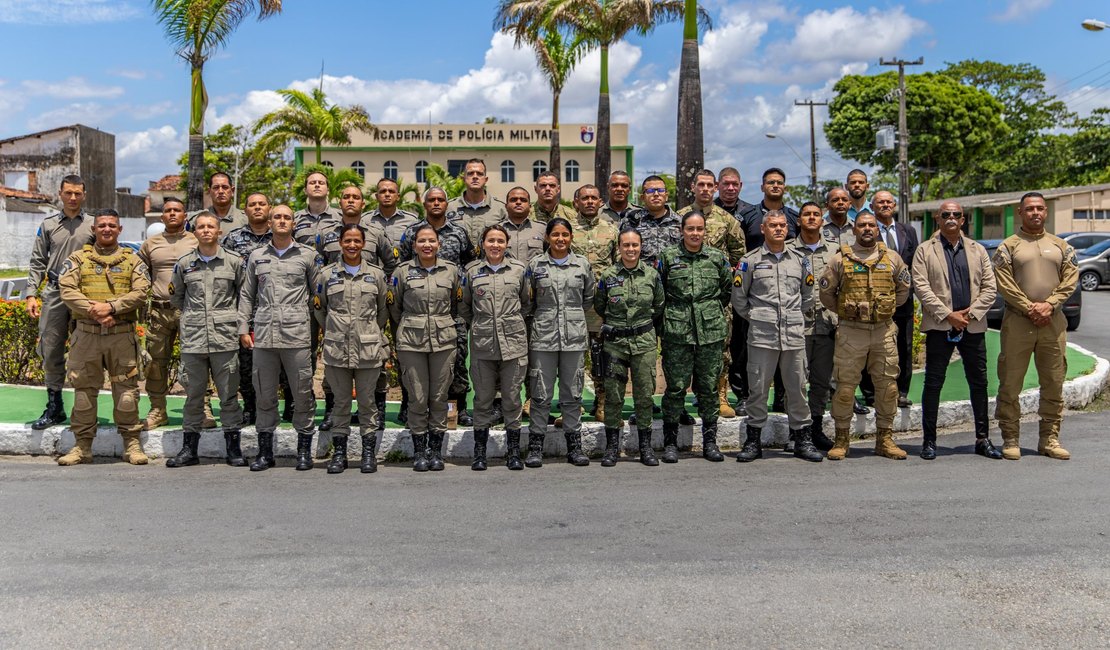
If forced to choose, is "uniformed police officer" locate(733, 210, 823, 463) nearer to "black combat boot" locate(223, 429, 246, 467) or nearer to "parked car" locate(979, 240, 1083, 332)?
"black combat boot" locate(223, 429, 246, 467)

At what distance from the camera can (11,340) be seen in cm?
948

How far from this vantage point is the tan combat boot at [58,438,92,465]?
267 inches

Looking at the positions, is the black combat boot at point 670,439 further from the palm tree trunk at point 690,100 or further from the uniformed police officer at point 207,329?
the palm tree trunk at point 690,100

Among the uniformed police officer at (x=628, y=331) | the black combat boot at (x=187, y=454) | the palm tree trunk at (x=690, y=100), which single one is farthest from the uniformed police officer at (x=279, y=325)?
the palm tree trunk at (x=690, y=100)

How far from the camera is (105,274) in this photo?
22.2 ft

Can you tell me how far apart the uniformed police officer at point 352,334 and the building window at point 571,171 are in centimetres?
4284

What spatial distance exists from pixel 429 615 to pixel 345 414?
295cm

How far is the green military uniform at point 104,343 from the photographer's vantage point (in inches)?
265

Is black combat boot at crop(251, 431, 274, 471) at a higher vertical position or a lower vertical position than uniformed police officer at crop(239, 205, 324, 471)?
lower

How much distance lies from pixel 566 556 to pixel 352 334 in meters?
2.66

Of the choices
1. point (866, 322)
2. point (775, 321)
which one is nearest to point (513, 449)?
point (775, 321)

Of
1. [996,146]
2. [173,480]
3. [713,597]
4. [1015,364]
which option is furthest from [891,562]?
[996,146]

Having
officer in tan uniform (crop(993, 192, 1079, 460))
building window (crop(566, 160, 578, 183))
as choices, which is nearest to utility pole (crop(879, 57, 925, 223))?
building window (crop(566, 160, 578, 183))

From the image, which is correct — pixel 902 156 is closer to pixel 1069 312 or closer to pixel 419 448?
pixel 1069 312
